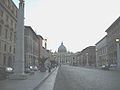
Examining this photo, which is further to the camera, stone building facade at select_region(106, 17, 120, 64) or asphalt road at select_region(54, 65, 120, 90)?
stone building facade at select_region(106, 17, 120, 64)

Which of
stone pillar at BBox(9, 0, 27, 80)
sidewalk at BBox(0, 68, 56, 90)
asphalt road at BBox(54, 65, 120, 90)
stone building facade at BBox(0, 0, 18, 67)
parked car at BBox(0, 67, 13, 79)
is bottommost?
asphalt road at BBox(54, 65, 120, 90)

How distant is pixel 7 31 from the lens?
41188 mm

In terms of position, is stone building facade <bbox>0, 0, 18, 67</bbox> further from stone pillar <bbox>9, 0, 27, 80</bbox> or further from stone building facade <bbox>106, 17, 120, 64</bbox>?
stone building facade <bbox>106, 17, 120, 64</bbox>

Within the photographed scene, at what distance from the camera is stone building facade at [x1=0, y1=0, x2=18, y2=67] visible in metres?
37.6

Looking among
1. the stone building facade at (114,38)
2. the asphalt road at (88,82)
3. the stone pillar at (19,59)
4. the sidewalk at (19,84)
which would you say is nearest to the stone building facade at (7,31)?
the asphalt road at (88,82)

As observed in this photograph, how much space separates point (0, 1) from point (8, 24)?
277 inches

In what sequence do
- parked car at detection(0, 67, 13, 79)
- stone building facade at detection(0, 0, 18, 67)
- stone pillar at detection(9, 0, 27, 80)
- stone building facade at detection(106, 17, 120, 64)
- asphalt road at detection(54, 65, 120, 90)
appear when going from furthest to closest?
1. stone building facade at detection(106, 17, 120, 64)
2. stone building facade at detection(0, 0, 18, 67)
3. parked car at detection(0, 67, 13, 79)
4. stone pillar at detection(9, 0, 27, 80)
5. asphalt road at detection(54, 65, 120, 90)

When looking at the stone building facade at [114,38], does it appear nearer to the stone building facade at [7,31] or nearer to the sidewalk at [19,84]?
the stone building facade at [7,31]

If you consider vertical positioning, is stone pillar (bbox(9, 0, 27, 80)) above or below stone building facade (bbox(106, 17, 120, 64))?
below

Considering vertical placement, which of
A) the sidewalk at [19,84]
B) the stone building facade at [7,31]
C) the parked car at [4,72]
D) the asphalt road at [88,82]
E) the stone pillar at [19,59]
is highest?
the stone building facade at [7,31]

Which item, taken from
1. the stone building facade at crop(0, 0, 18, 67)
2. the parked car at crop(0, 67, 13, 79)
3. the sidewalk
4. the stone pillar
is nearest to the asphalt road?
the sidewalk

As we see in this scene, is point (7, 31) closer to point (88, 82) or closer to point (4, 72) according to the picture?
point (4, 72)

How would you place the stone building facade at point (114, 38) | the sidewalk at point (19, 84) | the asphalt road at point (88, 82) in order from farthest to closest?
the stone building facade at point (114, 38)
the asphalt road at point (88, 82)
the sidewalk at point (19, 84)

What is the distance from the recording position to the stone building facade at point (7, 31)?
3762 centimetres
